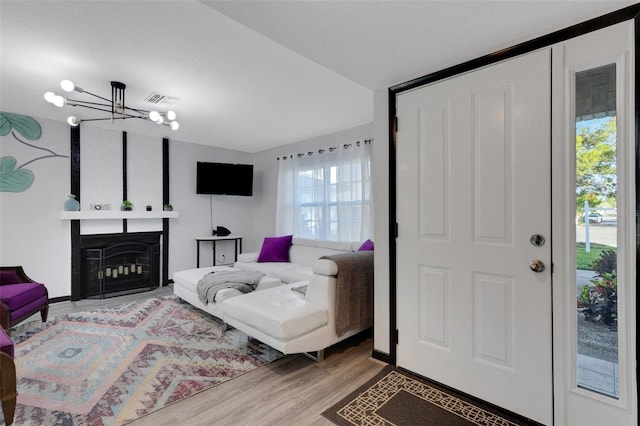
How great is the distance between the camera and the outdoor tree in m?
1.53

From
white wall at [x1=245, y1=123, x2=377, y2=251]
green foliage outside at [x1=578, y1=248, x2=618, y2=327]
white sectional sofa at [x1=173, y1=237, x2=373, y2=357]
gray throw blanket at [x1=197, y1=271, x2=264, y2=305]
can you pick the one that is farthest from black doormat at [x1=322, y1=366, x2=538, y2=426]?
white wall at [x1=245, y1=123, x2=377, y2=251]

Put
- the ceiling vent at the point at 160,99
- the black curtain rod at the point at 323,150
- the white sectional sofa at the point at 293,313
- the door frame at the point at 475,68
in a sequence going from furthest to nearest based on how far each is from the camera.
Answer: the black curtain rod at the point at 323,150, the ceiling vent at the point at 160,99, the white sectional sofa at the point at 293,313, the door frame at the point at 475,68

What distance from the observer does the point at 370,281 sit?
2852 mm

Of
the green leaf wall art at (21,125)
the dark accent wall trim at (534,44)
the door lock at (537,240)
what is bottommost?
the door lock at (537,240)

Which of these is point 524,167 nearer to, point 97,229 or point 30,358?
point 30,358

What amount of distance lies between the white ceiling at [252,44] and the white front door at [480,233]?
0.88ft

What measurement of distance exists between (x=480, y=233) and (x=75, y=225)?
16.8 ft

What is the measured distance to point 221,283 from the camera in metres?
3.18

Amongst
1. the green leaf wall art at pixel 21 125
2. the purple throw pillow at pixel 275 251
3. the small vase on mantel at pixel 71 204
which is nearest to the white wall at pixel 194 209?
the small vase on mantel at pixel 71 204

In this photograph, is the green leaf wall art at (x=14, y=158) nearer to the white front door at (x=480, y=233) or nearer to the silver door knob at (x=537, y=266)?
the white front door at (x=480, y=233)

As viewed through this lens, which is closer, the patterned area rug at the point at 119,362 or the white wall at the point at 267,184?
the patterned area rug at the point at 119,362

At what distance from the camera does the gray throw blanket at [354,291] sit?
8.22 ft

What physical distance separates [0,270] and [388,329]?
417 cm

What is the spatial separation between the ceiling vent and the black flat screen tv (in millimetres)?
2009
